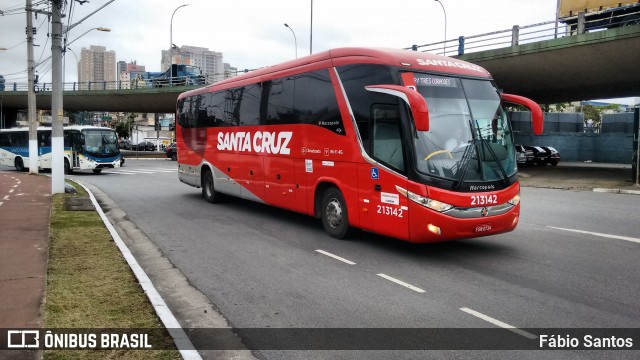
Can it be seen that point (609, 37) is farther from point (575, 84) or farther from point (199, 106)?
point (199, 106)

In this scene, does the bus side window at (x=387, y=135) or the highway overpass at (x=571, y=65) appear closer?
the bus side window at (x=387, y=135)

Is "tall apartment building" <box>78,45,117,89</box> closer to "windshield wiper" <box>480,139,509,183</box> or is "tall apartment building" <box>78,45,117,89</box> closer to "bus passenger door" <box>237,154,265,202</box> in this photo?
"bus passenger door" <box>237,154,265,202</box>

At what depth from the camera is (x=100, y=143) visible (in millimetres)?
28625

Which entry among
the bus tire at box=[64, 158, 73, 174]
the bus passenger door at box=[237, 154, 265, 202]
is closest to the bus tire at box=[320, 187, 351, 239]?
the bus passenger door at box=[237, 154, 265, 202]

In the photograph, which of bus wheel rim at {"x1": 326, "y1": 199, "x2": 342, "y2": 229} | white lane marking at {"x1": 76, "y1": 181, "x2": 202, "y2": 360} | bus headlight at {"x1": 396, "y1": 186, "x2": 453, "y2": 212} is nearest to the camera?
white lane marking at {"x1": 76, "y1": 181, "x2": 202, "y2": 360}

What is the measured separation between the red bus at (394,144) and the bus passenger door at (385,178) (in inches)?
0.7

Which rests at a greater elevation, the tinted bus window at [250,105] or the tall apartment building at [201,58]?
the tall apartment building at [201,58]

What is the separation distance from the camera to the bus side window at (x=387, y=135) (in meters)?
7.85

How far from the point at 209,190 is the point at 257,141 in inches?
147

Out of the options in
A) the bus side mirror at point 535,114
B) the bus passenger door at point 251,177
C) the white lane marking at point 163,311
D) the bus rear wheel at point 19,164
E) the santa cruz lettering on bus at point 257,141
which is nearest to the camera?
the white lane marking at point 163,311

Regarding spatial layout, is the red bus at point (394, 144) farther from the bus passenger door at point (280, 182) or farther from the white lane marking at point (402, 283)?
the white lane marking at point (402, 283)

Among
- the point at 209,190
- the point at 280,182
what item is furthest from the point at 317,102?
the point at 209,190

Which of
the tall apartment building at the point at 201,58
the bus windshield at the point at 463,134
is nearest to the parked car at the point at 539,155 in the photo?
the bus windshield at the point at 463,134

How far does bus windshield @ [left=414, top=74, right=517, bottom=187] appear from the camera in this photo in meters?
7.54
